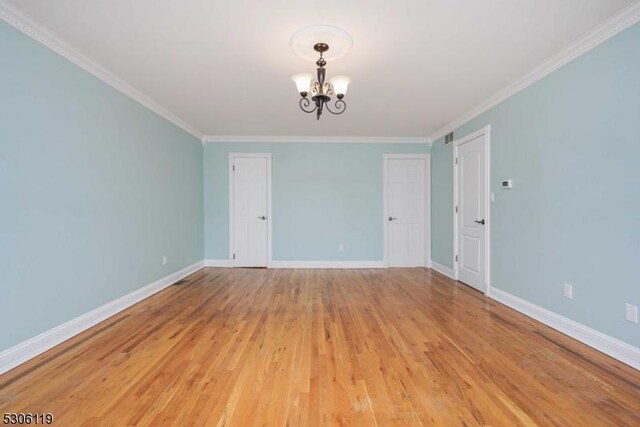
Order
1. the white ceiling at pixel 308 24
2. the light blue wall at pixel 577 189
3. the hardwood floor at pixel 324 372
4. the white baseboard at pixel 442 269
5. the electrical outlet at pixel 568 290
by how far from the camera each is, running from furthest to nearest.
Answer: the white baseboard at pixel 442 269
the electrical outlet at pixel 568 290
the light blue wall at pixel 577 189
the white ceiling at pixel 308 24
the hardwood floor at pixel 324 372

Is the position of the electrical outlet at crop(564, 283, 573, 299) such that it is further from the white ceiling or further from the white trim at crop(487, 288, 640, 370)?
the white ceiling

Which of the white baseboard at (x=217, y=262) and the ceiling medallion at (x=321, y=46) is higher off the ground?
the ceiling medallion at (x=321, y=46)

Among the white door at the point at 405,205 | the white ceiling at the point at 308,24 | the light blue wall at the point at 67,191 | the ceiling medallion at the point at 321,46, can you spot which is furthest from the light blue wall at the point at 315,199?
the ceiling medallion at the point at 321,46

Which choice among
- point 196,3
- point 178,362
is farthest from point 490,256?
point 196,3

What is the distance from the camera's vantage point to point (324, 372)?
1.99 m

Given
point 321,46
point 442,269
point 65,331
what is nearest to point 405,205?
point 442,269

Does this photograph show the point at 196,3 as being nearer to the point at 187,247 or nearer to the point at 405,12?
the point at 405,12

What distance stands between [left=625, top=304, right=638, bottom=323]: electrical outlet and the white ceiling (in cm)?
210

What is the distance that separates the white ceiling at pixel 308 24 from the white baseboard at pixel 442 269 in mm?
2577

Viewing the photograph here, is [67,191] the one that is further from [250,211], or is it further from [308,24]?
[250,211]

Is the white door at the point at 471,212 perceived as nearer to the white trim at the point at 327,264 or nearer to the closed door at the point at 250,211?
the white trim at the point at 327,264

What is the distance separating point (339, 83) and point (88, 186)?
8.25ft

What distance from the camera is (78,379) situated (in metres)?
1.92

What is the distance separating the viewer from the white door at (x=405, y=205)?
5.63m
